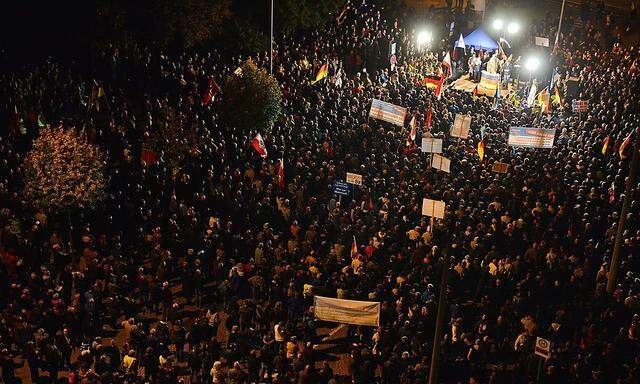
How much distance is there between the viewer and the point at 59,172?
21922 millimetres

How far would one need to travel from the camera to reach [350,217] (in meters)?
23.5

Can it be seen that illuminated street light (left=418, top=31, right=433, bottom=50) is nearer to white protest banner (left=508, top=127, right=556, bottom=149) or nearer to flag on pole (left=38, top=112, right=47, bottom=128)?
white protest banner (left=508, top=127, right=556, bottom=149)

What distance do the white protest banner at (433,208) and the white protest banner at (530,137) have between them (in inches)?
257

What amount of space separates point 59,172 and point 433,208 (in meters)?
10.2

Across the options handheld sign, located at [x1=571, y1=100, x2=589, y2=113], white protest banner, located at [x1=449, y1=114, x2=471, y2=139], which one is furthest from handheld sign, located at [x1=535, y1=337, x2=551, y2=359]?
handheld sign, located at [x1=571, y1=100, x2=589, y2=113]

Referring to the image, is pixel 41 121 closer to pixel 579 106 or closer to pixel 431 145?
pixel 431 145

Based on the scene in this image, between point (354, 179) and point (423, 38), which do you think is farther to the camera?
point (423, 38)

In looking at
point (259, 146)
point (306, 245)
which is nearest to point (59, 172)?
point (259, 146)

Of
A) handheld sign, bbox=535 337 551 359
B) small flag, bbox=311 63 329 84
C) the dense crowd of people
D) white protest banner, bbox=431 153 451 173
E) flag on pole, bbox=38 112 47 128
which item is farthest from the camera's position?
small flag, bbox=311 63 329 84

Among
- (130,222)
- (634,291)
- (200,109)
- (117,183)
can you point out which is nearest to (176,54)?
(200,109)

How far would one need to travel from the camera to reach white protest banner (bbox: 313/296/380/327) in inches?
669

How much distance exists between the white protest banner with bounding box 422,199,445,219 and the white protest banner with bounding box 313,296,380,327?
210 inches

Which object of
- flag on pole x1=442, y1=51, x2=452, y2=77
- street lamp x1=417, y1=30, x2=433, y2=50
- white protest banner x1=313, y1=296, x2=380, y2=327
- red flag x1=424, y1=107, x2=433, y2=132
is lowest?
white protest banner x1=313, y1=296, x2=380, y2=327

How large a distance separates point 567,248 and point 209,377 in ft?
34.0
